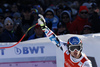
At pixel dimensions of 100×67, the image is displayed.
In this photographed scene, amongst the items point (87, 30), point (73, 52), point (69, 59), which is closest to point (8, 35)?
point (87, 30)

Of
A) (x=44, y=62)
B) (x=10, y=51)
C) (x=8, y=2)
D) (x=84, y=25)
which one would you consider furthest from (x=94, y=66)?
(x=8, y=2)

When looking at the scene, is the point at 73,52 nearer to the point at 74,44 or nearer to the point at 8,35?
the point at 74,44

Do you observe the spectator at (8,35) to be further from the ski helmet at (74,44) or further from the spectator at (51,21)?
the ski helmet at (74,44)

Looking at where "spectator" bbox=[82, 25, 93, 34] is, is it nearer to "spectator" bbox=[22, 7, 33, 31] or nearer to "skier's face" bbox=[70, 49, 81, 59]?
"spectator" bbox=[22, 7, 33, 31]

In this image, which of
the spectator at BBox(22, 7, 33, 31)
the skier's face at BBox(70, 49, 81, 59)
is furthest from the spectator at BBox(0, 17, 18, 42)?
the skier's face at BBox(70, 49, 81, 59)

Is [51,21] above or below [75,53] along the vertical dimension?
above

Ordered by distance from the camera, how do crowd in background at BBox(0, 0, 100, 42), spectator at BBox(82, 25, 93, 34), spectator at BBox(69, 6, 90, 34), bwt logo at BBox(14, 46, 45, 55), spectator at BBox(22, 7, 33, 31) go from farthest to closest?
spectator at BBox(22, 7, 33, 31)
spectator at BBox(69, 6, 90, 34)
spectator at BBox(82, 25, 93, 34)
crowd in background at BBox(0, 0, 100, 42)
bwt logo at BBox(14, 46, 45, 55)

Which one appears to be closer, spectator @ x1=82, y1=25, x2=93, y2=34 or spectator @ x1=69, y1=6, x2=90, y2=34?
spectator @ x1=82, y1=25, x2=93, y2=34

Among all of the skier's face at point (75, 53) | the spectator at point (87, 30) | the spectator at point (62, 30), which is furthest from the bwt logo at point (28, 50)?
the spectator at point (87, 30)

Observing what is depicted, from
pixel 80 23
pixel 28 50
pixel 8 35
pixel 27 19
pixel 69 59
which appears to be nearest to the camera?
pixel 69 59

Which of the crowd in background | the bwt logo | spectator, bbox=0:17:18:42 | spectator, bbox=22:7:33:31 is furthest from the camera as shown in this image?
spectator, bbox=22:7:33:31

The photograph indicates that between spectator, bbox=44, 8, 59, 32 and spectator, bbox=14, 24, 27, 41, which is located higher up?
spectator, bbox=44, 8, 59, 32

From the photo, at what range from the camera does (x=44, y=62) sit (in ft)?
14.1

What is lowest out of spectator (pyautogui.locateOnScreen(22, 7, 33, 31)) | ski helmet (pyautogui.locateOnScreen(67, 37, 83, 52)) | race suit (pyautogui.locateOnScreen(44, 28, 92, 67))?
race suit (pyautogui.locateOnScreen(44, 28, 92, 67))
